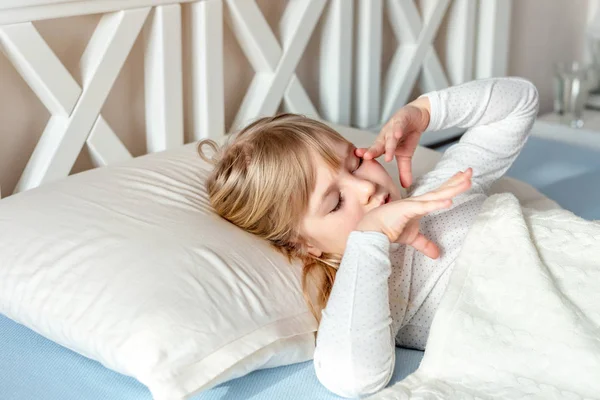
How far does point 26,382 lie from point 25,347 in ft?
0.29

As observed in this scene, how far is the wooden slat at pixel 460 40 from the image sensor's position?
212 cm

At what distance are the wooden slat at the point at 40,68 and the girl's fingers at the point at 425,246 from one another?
23.4 inches

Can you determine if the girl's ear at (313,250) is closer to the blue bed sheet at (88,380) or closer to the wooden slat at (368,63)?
the blue bed sheet at (88,380)

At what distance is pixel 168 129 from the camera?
1527 mm

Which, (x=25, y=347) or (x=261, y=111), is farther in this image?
(x=261, y=111)

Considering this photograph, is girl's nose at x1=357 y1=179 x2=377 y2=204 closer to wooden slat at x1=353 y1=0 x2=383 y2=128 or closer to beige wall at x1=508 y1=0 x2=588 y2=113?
wooden slat at x1=353 y1=0 x2=383 y2=128

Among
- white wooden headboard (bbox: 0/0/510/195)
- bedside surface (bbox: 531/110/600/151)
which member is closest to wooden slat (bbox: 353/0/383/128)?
white wooden headboard (bbox: 0/0/510/195)

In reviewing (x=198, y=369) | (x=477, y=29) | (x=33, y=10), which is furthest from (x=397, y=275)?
(x=477, y=29)

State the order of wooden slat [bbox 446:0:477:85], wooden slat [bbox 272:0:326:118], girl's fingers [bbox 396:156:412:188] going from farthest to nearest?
1. wooden slat [bbox 446:0:477:85]
2. wooden slat [bbox 272:0:326:118]
3. girl's fingers [bbox 396:156:412:188]

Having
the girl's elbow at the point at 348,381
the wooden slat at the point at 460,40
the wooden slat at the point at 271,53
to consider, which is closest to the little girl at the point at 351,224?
the girl's elbow at the point at 348,381

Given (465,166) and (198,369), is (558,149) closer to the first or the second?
(465,166)

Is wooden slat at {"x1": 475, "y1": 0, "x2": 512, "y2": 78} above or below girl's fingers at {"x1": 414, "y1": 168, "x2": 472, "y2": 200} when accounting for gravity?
below

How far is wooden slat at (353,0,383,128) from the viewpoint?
73.0 inches

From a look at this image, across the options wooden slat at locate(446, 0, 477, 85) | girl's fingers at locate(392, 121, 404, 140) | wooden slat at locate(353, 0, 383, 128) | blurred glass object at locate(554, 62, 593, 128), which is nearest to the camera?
girl's fingers at locate(392, 121, 404, 140)
